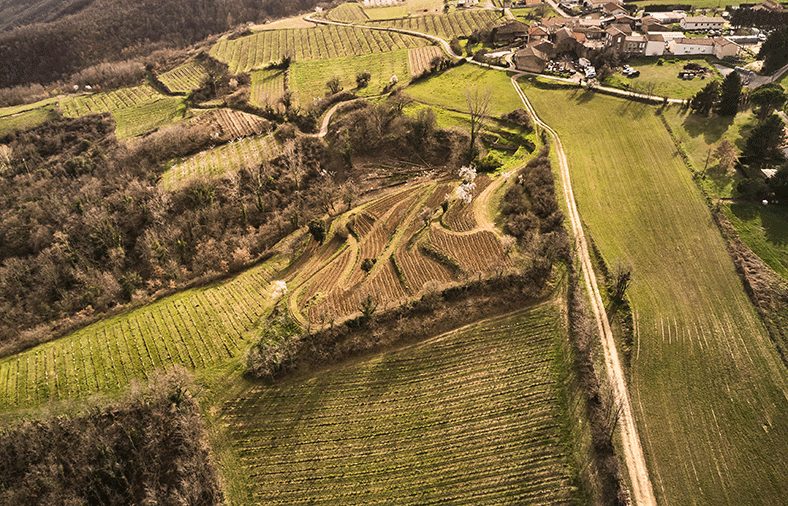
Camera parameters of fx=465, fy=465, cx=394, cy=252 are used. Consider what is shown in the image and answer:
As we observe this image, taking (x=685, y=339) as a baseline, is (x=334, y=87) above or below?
above

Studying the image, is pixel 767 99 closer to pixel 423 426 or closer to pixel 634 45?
pixel 634 45

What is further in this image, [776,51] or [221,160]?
[776,51]

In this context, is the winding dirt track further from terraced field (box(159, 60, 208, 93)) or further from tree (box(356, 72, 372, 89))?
terraced field (box(159, 60, 208, 93))

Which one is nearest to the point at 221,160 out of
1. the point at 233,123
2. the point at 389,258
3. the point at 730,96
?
the point at 233,123

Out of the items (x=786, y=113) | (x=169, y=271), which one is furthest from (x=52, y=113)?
(x=786, y=113)

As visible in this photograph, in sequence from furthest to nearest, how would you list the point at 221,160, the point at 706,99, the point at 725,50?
1. the point at 725,50
2. the point at 221,160
3. the point at 706,99

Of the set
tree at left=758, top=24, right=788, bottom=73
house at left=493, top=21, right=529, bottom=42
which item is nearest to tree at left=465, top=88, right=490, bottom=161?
house at left=493, top=21, right=529, bottom=42

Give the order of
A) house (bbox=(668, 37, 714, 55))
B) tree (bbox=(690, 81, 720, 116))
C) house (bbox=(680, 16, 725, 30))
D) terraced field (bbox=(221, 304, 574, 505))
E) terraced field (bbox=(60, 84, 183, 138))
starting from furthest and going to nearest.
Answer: house (bbox=(680, 16, 725, 30)), house (bbox=(668, 37, 714, 55)), terraced field (bbox=(60, 84, 183, 138)), tree (bbox=(690, 81, 720, 116)), terraced field (bbox=(221, 304, 574, 505))
